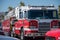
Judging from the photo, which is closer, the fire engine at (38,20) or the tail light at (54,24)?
the fire engine at (38,20)

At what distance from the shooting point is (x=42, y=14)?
17109 mm

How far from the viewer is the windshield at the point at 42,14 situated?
55.5 ft

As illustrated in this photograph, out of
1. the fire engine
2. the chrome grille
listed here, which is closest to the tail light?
the fire engine

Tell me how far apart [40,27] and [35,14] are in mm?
921

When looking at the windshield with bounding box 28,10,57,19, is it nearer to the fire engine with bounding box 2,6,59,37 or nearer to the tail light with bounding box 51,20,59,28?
the fire engine with bounding box 2,6,59,37

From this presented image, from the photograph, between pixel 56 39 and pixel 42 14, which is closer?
pixel 56 39

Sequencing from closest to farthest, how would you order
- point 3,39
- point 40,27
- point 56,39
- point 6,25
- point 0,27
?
point 3,39
point 56,39
point 40,27
point 6,25
point 0,27

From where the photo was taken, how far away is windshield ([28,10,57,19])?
666 inches

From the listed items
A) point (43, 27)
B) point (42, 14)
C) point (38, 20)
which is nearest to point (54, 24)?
point (43, 27)

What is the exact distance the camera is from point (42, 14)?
1711 cm

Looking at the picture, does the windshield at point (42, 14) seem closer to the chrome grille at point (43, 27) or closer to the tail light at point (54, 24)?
the tail light at point (54, 24)

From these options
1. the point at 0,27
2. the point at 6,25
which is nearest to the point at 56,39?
the point at 6,25

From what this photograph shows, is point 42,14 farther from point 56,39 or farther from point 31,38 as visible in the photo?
point 56,39

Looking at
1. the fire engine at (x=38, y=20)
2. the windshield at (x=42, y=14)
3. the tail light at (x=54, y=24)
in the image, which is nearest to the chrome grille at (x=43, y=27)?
the fire engine at (x=38, y=20)
